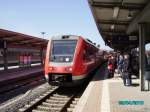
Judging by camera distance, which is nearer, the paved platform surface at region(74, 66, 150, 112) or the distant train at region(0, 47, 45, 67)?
the paved platform surface at region(74, 66, 150, 112)

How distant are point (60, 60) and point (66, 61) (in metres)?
0.31

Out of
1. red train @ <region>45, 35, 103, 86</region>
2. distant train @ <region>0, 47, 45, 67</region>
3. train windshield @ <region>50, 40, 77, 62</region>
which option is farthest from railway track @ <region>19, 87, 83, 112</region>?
distant train @ <region>0, 47, 45, 67</region>

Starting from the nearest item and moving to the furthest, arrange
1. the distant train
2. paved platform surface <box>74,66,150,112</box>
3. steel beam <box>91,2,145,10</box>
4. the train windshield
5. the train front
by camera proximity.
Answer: paved platform surface <box>74,66,150,112</box> → steel beam <box>91,2,145,10</box> → the train front → the train windshield → the distant train

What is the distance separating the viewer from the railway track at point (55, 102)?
12.0 m

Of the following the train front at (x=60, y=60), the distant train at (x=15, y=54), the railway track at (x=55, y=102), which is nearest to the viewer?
the railway track at (x=55, y=102)

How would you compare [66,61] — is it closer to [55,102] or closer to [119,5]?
[55,102]

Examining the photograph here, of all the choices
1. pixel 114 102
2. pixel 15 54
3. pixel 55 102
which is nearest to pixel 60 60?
pixel 55 102

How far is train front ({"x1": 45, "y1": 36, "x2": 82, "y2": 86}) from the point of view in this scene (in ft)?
51.1

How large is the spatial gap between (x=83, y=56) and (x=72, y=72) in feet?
5.31

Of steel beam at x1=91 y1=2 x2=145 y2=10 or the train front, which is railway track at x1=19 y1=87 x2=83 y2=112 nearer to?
the train front

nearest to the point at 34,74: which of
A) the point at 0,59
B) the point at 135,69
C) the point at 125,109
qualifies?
the point at 0,59

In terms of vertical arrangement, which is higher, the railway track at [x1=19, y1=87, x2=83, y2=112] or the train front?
the train front

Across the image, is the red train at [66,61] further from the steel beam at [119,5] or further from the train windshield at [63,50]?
the steel beam at [119,5]

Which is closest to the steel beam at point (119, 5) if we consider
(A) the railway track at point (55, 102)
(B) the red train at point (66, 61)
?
(A) the railway track at point (55, 102)
